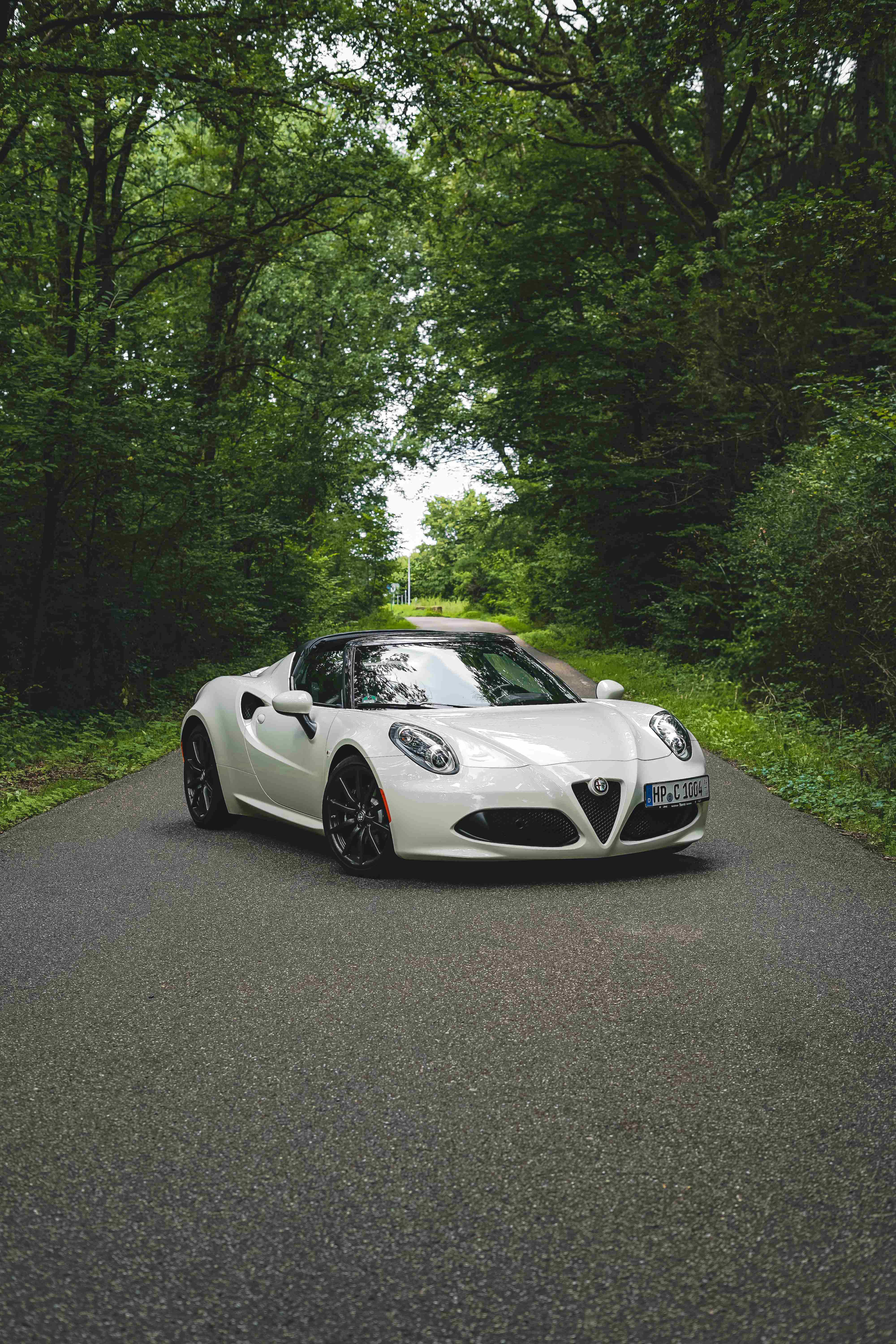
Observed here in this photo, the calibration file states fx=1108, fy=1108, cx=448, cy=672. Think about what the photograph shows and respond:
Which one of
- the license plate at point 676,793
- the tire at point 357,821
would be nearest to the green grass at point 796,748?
the license plate at point 676,793

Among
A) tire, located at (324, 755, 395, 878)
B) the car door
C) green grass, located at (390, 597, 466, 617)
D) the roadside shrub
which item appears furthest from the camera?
green grass, located at (390, 597, 466, 617)

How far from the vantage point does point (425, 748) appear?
6023 millimetres

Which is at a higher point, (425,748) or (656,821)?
(425,748)

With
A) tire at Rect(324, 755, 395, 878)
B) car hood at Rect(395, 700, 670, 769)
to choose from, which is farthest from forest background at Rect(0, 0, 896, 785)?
tire at Rect(324, 755, 395, 878)

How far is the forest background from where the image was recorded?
11984 millimetres

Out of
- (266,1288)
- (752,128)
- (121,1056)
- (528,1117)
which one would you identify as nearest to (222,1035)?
(121,1056)

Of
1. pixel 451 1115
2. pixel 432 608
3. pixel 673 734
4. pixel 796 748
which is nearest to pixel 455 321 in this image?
pixel 796 748

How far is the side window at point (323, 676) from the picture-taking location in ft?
22.8

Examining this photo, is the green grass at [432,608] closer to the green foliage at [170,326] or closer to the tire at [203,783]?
the green foliage at [170,326]

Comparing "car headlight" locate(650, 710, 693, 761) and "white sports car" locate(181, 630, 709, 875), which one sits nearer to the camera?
"white sports car" locate(181, 630, 709, 875)

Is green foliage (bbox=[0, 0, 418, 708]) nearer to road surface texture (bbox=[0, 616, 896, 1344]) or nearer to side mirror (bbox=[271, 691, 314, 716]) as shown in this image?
side mirror (bbox=[271, 691, 314, 716])

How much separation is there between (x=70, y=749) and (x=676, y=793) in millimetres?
7851

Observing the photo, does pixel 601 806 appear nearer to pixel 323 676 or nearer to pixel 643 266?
pixel 323 676

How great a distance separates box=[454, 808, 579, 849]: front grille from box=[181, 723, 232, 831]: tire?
8.23ft
